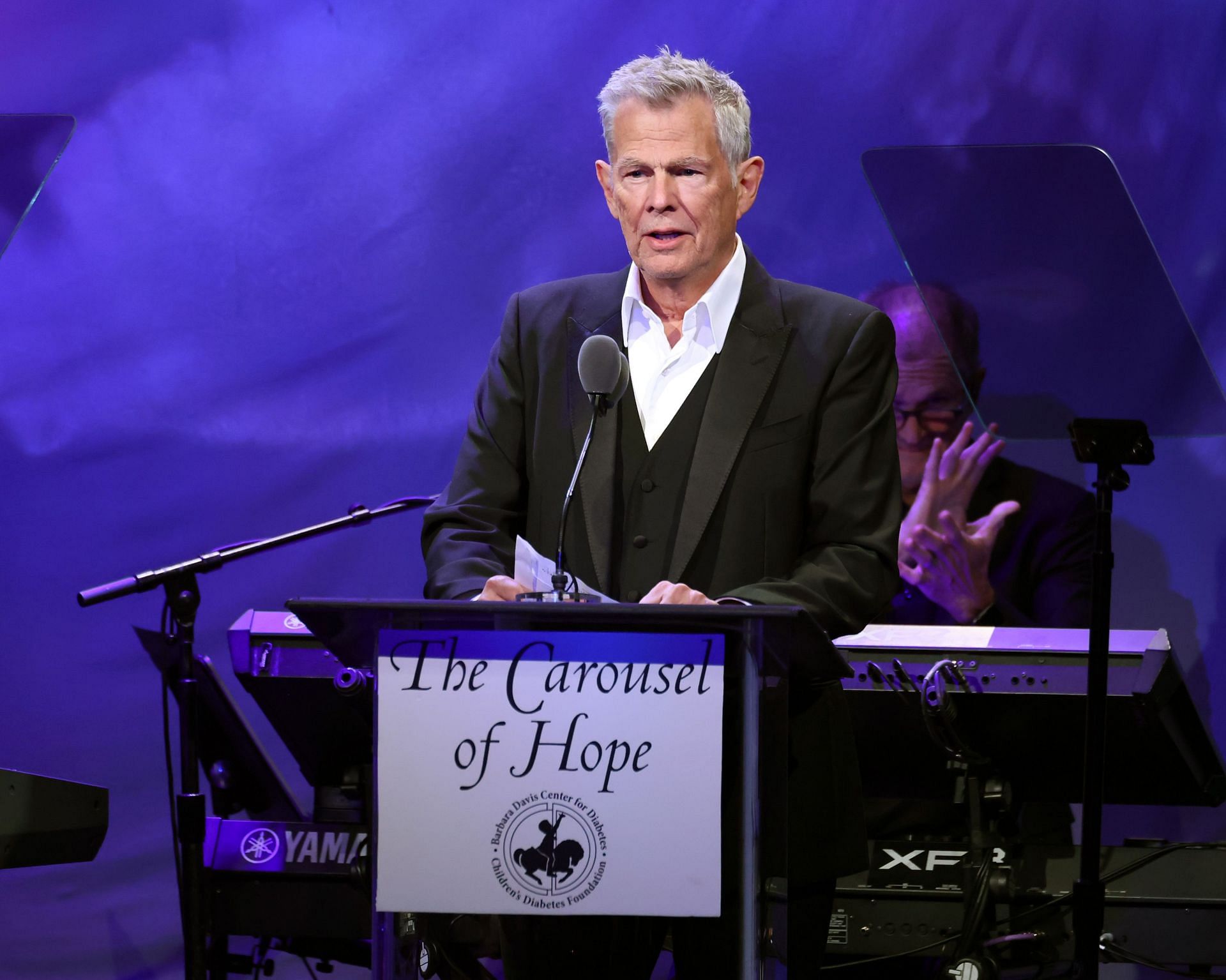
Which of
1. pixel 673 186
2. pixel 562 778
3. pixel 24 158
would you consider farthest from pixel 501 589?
pixel 24 158

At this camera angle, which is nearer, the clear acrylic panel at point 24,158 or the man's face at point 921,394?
the clear acrylic panel at point 24,158

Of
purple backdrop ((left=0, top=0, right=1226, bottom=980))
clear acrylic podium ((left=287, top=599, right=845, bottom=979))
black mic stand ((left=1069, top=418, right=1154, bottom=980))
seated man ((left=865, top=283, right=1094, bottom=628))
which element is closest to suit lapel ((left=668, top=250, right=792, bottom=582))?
clear acrylic podium ((left=287, top=599, right=845, bottom=979))

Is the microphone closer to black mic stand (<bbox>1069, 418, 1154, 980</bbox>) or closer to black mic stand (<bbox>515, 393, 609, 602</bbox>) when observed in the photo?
black mic stand (<bbox>515, 393, 609, 602</bbox>)

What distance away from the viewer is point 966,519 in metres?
3.67

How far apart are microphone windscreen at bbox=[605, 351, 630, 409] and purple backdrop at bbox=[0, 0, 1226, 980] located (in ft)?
A: 7.05

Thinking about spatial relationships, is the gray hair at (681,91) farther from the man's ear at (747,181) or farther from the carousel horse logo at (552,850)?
the carousel horse logo at (552,850)

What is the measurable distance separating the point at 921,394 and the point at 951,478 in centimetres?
24

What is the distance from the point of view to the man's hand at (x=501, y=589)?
1.65 metres

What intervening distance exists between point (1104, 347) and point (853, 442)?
0.89 meters

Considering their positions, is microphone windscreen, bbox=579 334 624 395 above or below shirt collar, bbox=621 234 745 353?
below

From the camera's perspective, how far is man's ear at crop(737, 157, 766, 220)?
2096 mm

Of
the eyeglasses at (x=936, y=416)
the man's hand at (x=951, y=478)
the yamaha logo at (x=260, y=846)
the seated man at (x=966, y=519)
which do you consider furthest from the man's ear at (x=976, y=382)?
the yamaha logo at (x=260, y=846)

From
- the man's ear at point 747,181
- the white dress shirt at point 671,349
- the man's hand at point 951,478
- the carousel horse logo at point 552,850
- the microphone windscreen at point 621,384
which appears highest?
the man's ear at point 747,181

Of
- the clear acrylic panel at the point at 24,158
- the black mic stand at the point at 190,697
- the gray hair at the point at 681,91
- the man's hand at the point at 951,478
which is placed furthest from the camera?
the man's hand at the point at 951,478
